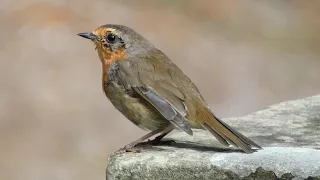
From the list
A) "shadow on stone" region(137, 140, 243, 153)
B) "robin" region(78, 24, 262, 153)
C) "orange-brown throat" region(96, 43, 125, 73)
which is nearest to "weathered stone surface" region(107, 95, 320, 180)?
"shadow on stone" region(137, 140, 243, 153)

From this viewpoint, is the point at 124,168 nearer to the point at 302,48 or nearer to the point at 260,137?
the point at 260,137

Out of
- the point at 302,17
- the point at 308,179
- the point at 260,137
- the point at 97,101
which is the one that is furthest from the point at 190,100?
the point at 302,17

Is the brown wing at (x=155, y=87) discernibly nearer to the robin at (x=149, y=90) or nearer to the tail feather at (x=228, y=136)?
the robin at (x=149, y=90)

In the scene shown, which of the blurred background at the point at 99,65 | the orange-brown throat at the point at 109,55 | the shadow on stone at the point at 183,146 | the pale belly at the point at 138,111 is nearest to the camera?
the shadow on stone at the point at 183,146

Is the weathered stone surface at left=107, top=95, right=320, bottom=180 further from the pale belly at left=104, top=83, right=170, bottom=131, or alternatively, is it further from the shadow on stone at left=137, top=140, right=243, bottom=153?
the pale belly at left=104, top=83, right=170, bottom=131

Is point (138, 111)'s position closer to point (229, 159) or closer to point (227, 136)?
point (227, 136)

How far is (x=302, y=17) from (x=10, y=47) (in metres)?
5.36

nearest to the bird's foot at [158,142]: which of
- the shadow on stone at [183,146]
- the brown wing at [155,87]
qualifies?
the shadow on stone at [183,146]

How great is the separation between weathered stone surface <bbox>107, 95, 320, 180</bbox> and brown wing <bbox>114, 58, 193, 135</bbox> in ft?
0.60

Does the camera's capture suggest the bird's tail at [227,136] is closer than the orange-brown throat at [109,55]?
Yes

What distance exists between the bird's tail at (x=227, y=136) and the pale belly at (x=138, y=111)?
0.79 feet

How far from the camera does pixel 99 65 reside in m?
11.3

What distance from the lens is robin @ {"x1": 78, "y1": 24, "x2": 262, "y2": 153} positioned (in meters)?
4.15

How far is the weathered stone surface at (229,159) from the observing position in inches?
144
